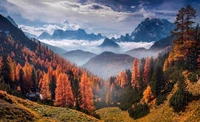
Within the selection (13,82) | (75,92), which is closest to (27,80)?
(13,82)

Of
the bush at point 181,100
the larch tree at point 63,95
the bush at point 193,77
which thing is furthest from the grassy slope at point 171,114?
the larch tree at point 63,95

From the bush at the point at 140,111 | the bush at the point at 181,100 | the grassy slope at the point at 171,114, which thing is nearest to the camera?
the grassy slope at the point at 171,114

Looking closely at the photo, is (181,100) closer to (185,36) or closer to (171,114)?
(171,114)

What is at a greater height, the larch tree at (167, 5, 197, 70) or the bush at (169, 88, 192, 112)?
the larch tree at (167, 5, 197, 70)

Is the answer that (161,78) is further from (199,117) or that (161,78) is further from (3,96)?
(3,96)

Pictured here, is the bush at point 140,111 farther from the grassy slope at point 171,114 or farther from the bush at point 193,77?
the bush at point 193,77

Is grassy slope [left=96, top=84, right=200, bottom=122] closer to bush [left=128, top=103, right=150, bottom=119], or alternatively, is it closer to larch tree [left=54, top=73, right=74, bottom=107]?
bush [left=128, top=103, right=150, bottom=119]

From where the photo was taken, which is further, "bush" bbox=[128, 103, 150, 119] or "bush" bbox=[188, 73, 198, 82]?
"bush" bbox=[128, 103, 150, 119]

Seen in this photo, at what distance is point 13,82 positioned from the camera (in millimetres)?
108375

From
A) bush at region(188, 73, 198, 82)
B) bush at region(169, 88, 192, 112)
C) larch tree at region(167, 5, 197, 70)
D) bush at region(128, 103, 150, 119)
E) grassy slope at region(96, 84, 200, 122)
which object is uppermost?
larch tree at region(167, 5, 197, 70)

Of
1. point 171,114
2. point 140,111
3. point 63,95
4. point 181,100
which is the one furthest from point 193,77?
point 63,95

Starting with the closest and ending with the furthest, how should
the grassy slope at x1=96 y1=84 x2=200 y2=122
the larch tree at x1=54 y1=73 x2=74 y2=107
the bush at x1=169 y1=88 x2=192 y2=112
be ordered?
1. the grassy slope at x1=96 y1=84 x2=200 y2=122
2. the bush at x1=169 y1=88 x2=192 y2=112
3. the larch tree at x1=54 y1=73 x2=74 y2=107

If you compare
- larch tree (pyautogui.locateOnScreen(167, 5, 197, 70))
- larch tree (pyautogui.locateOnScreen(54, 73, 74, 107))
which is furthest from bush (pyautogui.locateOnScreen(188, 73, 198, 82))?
larch tree (pyautogui.locateOnScreen(54, 73, 74, 107))

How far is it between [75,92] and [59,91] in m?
10.7
